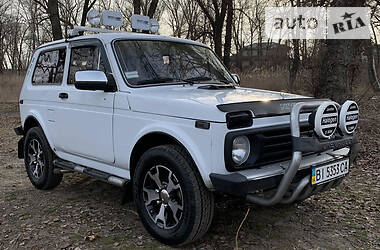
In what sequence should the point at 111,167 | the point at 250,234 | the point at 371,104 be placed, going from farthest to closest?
the point at 371,104
the point at 111,167
the point at 250,234

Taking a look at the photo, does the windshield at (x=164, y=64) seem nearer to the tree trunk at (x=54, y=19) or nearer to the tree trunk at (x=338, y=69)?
the tree trunk at (x=338, y=69)

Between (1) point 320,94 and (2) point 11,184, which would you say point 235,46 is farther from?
(2) point 11,184

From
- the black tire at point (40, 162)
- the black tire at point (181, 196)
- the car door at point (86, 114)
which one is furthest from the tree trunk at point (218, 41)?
the black tire at point (181, 196)

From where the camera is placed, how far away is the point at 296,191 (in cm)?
298

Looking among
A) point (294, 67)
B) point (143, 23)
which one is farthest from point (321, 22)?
point (143, 23)

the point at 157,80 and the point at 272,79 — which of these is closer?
the point at 157,80

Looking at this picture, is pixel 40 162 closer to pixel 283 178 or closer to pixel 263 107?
pixel 263 107

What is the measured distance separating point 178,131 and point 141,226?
1.32 meters

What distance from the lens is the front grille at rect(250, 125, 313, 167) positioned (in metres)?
2.96

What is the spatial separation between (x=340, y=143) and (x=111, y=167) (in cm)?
231

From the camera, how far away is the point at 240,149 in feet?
9.70

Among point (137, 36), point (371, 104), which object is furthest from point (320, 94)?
point (371, 104)

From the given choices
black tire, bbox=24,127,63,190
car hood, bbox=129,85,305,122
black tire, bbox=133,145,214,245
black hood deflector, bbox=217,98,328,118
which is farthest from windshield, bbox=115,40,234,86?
black tire, bbox=24,127,63,190

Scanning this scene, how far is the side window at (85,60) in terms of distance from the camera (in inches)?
166
